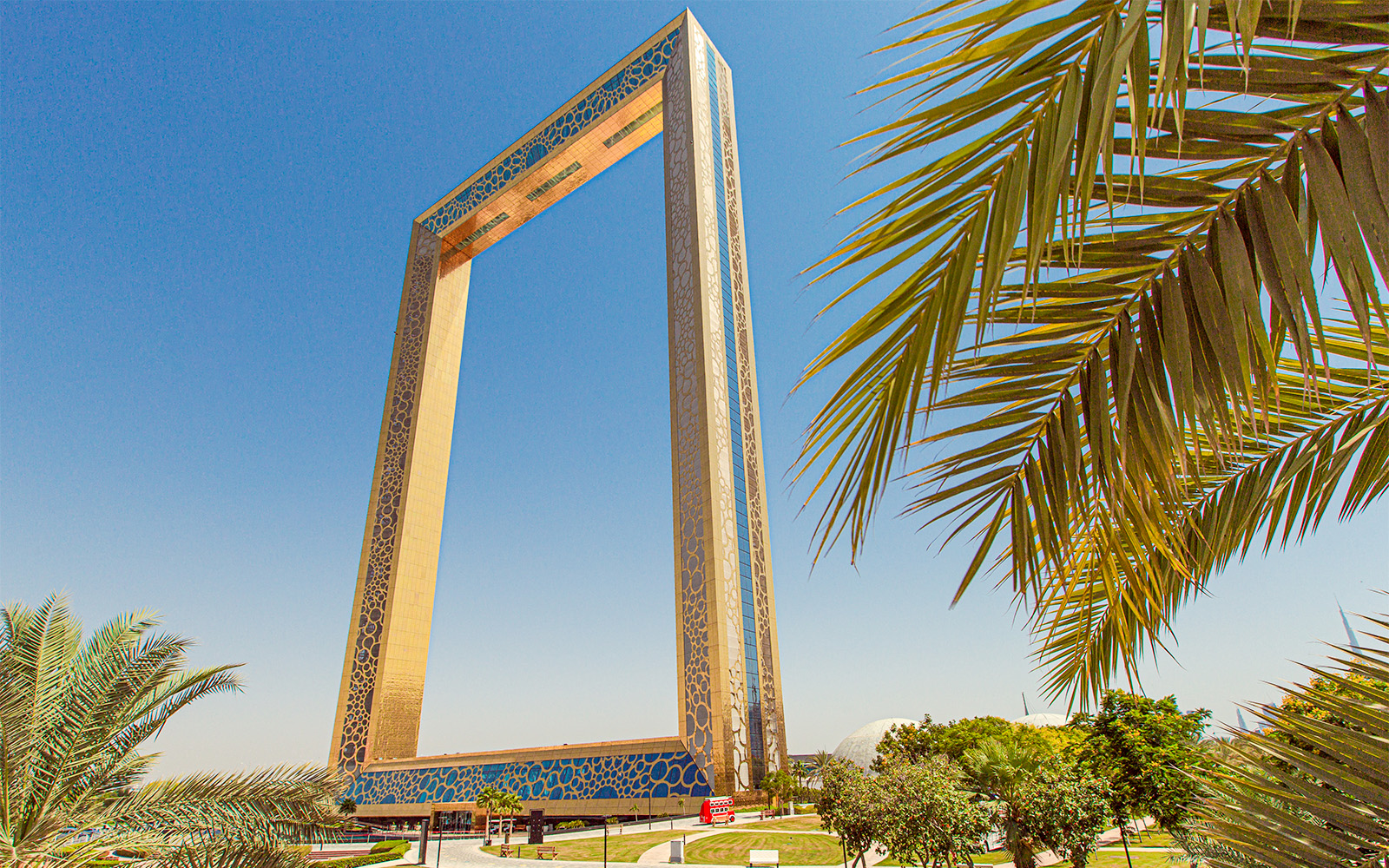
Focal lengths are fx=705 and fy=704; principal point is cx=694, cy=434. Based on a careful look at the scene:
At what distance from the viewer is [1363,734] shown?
1450mm

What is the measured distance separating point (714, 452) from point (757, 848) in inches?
388

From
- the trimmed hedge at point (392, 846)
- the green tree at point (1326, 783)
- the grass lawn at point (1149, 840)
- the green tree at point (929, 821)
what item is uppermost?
the green tree at point (1326, 783)

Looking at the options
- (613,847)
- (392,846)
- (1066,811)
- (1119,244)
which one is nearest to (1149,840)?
(1066,811)

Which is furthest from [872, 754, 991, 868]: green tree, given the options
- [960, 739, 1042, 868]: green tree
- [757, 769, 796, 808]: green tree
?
[757, 769, 796, 808]: green tree

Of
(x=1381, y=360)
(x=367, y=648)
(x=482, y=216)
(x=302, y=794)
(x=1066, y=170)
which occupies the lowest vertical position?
(x=302, y=794)

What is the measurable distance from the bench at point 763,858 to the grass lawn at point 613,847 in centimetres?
285

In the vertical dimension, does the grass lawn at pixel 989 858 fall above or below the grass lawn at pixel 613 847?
below

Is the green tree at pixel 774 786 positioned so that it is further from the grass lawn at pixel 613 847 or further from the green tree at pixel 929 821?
the green tree at pixel 929 821

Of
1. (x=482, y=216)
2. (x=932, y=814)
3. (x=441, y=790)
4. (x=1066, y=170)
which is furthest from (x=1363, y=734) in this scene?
(x=482, y=216)

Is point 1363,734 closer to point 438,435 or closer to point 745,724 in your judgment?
point 745,724

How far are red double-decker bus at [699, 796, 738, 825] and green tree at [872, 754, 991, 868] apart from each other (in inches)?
230

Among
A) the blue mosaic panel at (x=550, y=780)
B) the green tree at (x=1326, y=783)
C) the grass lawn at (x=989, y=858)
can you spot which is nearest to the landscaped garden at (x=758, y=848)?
the blue mosaic panel at (x=550, y=780)

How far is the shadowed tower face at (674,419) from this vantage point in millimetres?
18844

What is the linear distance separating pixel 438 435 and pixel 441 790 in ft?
44.4
